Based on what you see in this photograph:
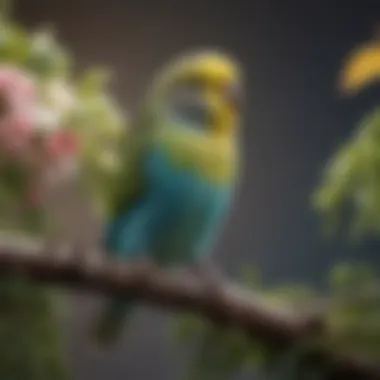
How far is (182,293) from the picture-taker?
0.82 metres

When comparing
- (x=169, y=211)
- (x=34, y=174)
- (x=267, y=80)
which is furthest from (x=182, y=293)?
(x=267, y=80)

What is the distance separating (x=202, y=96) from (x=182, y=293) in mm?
187

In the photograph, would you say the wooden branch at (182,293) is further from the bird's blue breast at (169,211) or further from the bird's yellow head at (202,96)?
the bird's yellow head at (202,96)

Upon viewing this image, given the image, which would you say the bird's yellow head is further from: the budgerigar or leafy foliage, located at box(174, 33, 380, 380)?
leafy foliage, located at box(174, 33, 380, 380)

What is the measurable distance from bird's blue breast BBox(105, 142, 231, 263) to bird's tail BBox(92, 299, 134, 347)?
0.17 ft

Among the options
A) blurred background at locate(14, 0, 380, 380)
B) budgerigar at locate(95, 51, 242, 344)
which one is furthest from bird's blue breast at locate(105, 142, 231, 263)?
blurred background at locate(14, 0, 380, 380)

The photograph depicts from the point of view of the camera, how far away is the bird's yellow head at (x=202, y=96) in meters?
0.83

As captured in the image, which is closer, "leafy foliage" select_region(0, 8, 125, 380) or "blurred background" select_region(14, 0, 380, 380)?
"leafy foliage" select_region(0, 8, 125, 380)

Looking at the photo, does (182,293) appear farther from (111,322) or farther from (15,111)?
(15,111)

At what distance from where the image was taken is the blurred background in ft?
3.07

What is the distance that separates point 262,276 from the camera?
0.92m

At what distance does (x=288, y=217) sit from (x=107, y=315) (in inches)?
9.1

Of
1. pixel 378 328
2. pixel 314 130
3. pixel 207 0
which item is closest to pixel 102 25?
pixel 207 0

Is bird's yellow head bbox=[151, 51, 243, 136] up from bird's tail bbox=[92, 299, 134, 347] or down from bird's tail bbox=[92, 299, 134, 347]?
up
